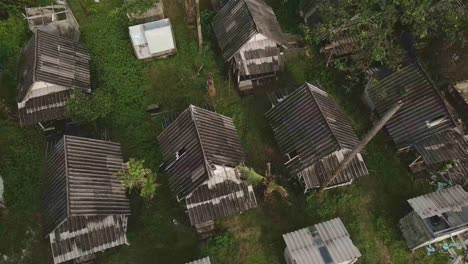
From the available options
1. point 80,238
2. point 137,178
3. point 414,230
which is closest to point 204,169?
point 137,178

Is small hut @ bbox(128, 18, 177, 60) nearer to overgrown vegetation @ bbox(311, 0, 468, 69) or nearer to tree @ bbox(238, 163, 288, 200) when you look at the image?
overgrown vegetation @ bbox(311, 0, 468, 69)

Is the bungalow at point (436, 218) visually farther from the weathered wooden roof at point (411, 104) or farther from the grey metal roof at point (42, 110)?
the grey metal roof at point (42, 110)

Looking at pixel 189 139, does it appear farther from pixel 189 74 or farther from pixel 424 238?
pixel 424 238

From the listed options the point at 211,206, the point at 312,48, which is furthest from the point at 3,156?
the point at 312,48

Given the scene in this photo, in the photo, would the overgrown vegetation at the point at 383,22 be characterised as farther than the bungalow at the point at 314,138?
Yes

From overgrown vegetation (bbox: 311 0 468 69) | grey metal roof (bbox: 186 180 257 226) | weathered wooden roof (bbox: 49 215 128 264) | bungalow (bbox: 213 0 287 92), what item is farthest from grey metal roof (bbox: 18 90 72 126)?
overgrown vegetation (bbox: 311 0 468 69)

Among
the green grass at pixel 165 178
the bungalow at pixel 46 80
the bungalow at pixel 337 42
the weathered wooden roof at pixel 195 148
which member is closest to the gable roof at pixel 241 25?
the green grass at pixel 165 178
